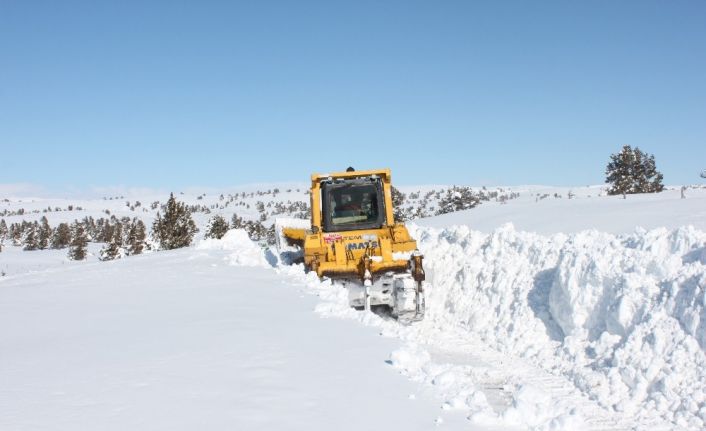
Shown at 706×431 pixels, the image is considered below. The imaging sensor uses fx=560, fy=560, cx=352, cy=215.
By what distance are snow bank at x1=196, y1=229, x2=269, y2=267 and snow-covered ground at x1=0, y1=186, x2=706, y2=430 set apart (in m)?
2.89

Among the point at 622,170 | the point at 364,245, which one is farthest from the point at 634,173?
the point at 364,245

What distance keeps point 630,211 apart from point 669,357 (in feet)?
47.3

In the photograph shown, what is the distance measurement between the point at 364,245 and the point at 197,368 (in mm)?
6054

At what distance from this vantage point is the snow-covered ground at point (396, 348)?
4273 mm

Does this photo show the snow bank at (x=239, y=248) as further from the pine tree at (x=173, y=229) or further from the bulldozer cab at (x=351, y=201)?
the pine tree at (x=173, y=229)

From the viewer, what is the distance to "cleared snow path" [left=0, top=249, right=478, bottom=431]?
4.08 metres

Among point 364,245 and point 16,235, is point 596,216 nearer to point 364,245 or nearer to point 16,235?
point 364,245

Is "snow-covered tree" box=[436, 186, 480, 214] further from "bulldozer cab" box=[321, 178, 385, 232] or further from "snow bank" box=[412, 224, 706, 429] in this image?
"snow bank" box=[412, 224, 706, 429]

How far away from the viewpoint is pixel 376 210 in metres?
11.8

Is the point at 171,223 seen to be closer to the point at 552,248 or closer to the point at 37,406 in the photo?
the point at 552,248

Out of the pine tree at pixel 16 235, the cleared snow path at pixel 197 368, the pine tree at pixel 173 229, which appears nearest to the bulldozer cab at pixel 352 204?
the cleared snow path at pixel 197 368

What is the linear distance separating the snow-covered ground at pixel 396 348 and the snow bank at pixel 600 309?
24 mm

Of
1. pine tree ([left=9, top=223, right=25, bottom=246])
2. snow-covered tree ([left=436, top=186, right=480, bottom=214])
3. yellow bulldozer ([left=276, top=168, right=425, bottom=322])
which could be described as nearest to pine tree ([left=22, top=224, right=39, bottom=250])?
pine tree ([left=9, top=223, right=25, bottom=246])

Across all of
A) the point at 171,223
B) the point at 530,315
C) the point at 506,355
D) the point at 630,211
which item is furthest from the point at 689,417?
the point at 171,223
